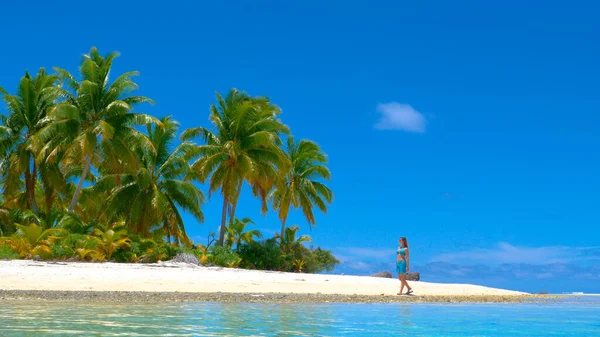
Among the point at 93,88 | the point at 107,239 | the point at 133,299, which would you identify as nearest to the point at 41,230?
the point at 107,239

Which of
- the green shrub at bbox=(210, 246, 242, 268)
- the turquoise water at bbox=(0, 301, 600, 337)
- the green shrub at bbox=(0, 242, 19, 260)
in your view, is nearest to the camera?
the turquoise water at bbox=(0, 301, 600, 337)

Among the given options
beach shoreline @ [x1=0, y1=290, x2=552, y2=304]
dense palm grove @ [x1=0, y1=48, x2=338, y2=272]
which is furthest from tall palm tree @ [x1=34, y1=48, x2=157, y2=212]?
beach shoreline @ [x1=0, y1=290, x2=552, y2=304]

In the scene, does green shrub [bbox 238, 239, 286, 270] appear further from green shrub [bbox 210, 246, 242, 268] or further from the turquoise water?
the turquoise water

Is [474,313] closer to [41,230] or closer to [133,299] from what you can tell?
[133,299]

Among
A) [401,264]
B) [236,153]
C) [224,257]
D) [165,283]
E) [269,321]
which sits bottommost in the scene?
[269,321]

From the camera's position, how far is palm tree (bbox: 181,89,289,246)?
33094 millimetres

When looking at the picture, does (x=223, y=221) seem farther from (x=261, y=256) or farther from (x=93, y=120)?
(x=93, y=120)

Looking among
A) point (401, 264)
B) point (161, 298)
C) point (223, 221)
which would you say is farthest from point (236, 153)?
point (161, 298)

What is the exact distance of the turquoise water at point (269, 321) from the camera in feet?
26.0

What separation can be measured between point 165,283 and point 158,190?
1305 cm

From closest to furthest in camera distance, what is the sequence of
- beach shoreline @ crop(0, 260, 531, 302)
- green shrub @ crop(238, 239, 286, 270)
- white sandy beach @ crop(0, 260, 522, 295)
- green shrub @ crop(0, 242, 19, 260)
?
beach shoreline @ crop(0, 260, 531, 302) → white sandy beach @ crop(0, 260, 522, 295) → green shrub @ crop(0, 242, 19, 260) → green shrub @ crop(238, 239, 286, 270)

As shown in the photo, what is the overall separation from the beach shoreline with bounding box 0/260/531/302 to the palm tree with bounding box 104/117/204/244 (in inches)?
277

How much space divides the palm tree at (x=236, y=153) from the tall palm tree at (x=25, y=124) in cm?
769

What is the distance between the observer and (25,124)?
1296 inches
